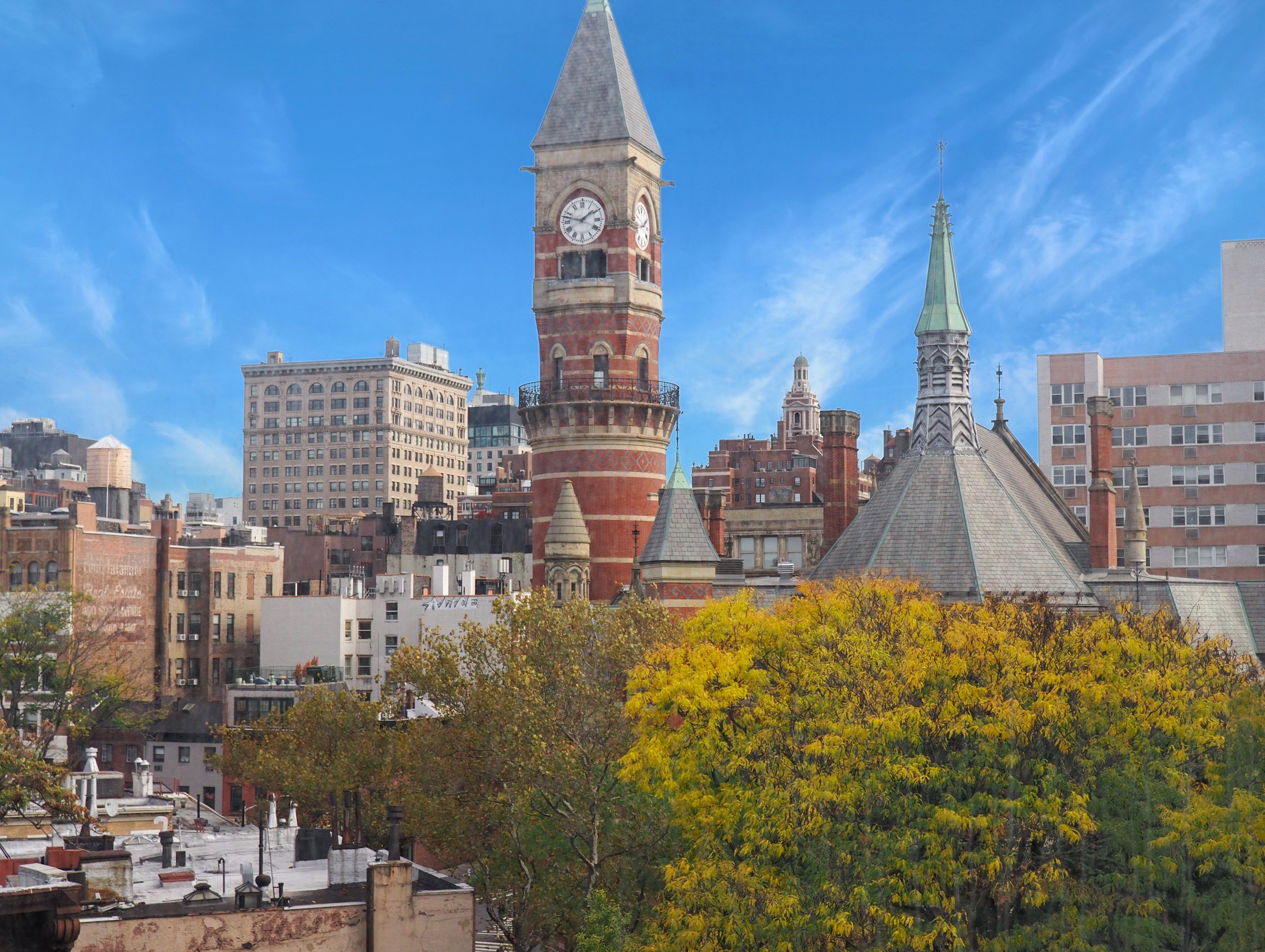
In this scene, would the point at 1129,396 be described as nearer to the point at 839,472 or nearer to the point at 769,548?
the point at 839,472

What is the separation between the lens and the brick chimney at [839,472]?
260 feet

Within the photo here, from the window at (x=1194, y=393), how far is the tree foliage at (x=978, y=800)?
62.2 metres

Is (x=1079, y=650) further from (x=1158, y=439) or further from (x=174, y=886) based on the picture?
(x=1158, y=439)

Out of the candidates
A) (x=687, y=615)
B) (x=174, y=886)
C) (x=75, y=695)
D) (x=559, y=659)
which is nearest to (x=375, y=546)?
(x=75, y=695)

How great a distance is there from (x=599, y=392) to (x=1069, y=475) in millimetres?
36088

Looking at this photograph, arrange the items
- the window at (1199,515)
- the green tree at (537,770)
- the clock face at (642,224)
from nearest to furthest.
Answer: the green tree at (537,770) < the clock face at (642,224) < the window at (1199,515)

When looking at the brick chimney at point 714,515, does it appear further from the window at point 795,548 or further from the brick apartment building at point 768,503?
the window at point 795,548

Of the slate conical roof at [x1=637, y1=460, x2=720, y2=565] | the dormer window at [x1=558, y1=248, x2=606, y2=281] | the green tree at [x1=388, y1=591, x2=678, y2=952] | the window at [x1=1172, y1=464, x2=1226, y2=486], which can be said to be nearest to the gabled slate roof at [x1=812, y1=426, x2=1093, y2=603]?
the slate conical roof at [x1=637, y1=460, x2=720, y2=565]

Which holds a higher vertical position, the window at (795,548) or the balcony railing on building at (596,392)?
the balcony railing on building at (596,392)

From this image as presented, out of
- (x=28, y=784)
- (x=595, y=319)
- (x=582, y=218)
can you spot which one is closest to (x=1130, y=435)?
(x=595, y=319)

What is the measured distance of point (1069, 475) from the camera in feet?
338

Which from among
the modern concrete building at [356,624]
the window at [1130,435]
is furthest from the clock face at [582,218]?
the window at [1130,435]

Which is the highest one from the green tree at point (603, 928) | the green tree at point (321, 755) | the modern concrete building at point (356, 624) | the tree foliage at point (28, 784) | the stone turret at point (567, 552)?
the stone turret at point (567, 552)

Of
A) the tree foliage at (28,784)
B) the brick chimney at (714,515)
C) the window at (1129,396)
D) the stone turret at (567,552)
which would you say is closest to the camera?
the tree foliage at (28,784)
